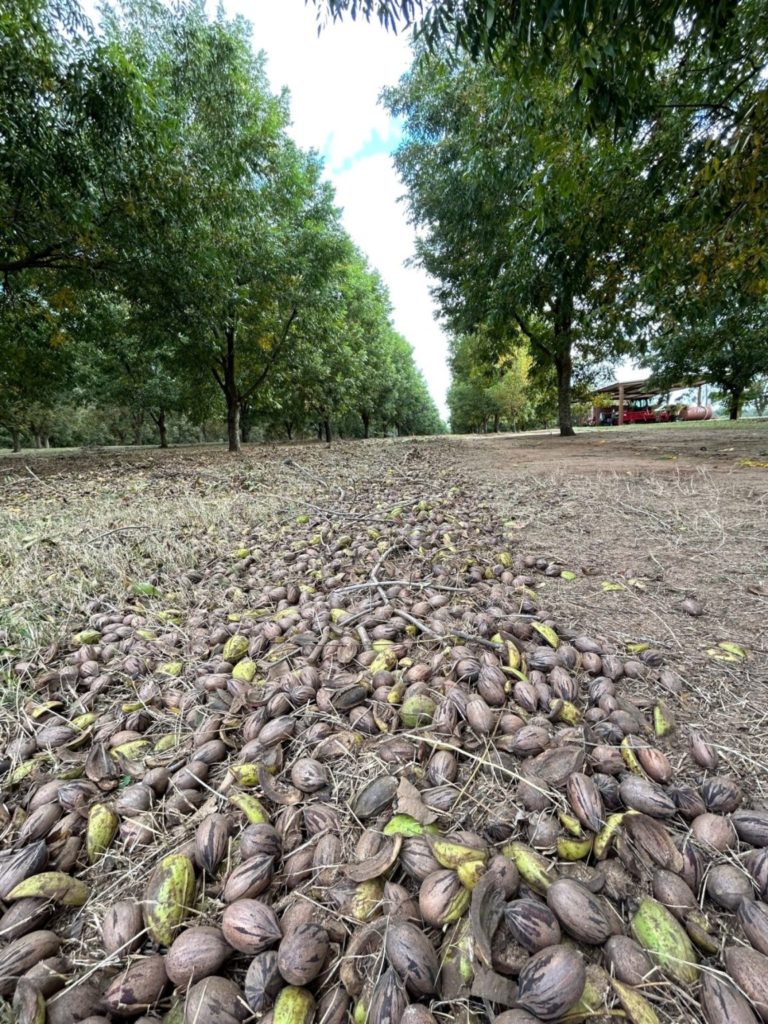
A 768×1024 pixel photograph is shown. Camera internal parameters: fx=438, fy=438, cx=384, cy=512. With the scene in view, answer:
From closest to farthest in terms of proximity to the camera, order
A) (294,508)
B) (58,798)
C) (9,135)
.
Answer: (58,798)
(294,508)
(9,135)

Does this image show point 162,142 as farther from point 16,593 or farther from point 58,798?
point 58,798

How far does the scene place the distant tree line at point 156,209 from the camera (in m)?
4.77

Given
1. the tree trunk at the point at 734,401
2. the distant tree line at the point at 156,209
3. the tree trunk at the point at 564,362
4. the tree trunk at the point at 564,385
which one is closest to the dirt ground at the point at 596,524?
the distant tree line at the point at 156,209

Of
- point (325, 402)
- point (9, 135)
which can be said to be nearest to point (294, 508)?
point (9, 135)

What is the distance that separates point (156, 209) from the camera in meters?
6.17

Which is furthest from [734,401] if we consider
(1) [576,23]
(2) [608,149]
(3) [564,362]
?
(1) [576,23]

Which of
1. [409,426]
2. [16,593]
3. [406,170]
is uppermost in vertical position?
[406,170]

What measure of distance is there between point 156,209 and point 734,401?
80.9ft

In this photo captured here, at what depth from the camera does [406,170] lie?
1020 centimetres

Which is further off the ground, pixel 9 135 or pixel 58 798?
pixel 9 135

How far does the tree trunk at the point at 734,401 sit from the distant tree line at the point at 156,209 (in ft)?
60.7

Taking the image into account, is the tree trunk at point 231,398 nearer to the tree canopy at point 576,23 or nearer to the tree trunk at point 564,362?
the tree trunk at point 564,362

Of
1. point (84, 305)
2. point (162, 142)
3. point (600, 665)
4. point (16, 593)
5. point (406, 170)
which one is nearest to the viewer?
point (600, 665)

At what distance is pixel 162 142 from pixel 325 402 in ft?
47.3
